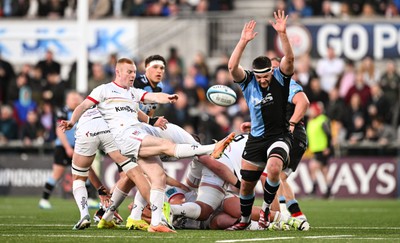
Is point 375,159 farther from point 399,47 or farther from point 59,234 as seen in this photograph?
point 59,234

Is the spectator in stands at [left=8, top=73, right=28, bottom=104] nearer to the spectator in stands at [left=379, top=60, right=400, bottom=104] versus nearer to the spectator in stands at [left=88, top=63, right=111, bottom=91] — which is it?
the spectator in stands at [left=88, top=63, right=111, bottom=91]

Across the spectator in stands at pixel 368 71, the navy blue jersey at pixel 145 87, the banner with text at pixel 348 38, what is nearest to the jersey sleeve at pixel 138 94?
the navy blue jersey at pixel 145 87

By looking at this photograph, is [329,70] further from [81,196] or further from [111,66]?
[81,196]

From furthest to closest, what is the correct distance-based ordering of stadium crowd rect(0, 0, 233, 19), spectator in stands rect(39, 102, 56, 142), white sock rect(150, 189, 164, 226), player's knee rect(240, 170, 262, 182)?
stadium crowd rect(0, 0, 233, 19) → spectator in stands rect(39, 102, 56, 142) → player's knee rect(240, 170, 262, 182) → white sock rect(150, 189, 164, 226)

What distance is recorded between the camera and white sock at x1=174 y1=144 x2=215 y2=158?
1280cm

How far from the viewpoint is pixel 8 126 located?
94.2 feet

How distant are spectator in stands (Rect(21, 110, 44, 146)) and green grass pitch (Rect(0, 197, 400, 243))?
6783mm

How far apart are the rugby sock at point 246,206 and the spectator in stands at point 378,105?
13.6 metres

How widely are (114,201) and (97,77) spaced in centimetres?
1311

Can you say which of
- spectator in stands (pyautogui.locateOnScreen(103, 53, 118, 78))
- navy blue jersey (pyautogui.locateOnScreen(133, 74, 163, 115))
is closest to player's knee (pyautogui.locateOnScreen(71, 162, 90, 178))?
navy blue jersey (pyautogui.locateOnScreen(133, 74, 163, 115))

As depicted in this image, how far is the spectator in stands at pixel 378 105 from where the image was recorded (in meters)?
27.0

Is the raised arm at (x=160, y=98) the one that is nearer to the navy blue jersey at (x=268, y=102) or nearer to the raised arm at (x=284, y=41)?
the navy blue jersey at (x=268, y=102)

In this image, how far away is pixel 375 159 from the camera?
26.8 meters

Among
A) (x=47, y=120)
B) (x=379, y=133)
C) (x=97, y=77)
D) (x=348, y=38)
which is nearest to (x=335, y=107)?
(x=379, y=133)
